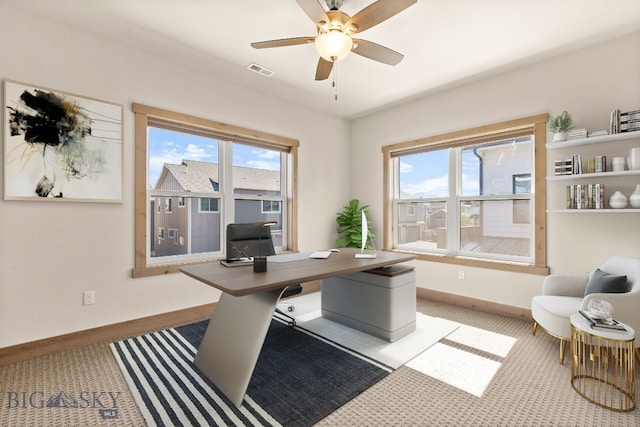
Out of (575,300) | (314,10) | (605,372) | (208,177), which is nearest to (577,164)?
(575,300)

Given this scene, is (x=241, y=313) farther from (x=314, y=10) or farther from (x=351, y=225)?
(x=351, y=225)

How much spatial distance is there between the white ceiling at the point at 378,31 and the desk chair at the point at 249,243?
173cm

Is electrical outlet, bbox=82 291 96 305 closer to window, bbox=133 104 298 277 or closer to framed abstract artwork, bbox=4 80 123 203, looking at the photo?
window, bbox=133 104 298 277

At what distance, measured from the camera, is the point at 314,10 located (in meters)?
1.84

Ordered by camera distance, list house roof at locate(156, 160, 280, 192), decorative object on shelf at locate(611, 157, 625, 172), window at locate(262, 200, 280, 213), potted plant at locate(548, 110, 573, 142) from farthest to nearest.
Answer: window at locate(262, 200, 280, 213) < house roof at locate(156, 160, 280, 192) < potted plant at locate(548, 110, 573, 142) < decorative object on shelf at locate(611, 157, 625, 172)

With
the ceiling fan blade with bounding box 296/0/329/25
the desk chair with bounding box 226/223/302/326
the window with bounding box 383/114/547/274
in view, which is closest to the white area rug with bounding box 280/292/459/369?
the desk chair with bounding box 226/223/302/326

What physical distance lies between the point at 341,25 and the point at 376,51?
39 cm

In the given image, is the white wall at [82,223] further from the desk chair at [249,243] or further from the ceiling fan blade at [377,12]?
the ceiling fan blade at [377,12]

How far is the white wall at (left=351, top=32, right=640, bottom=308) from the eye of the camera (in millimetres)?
2662

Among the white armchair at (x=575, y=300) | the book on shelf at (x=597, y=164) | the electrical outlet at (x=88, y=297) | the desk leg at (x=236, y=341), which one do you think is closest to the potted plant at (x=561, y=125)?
the book on shelf at (x=597, y=164)

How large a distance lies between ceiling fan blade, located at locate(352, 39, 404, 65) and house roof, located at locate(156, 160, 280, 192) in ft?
7.04

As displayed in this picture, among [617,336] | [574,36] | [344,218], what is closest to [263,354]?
[617,336]

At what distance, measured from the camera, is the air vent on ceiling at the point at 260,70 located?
10.4 feet

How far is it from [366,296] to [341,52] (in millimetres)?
2058
